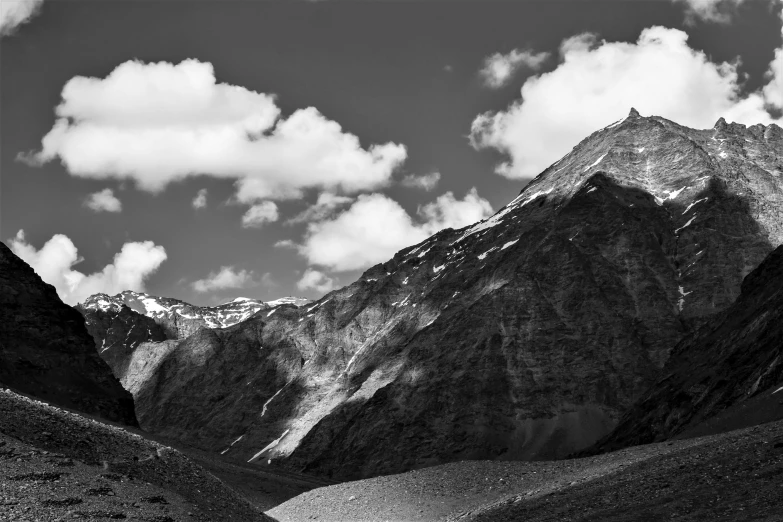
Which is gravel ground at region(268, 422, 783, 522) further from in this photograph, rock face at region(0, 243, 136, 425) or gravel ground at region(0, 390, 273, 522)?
rock face at region(0, 243, 136, 425)

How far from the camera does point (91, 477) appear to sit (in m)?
39.9

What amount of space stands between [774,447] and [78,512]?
33.1 metres

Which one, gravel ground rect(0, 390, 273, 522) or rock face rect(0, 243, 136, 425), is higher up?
rock face rect(0, 243, 136, 425)

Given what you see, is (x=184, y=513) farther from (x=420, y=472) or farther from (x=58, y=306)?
(x=58, y=306)

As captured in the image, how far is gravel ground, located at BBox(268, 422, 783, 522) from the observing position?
129 feet

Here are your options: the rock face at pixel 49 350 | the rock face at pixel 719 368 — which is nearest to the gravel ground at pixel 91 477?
the rock face at pixel 719 368

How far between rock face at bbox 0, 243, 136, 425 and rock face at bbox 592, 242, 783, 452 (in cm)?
9766

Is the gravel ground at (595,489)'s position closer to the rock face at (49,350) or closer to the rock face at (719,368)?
the rock face at (719,368)

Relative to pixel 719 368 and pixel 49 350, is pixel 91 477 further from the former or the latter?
pixel 49 350

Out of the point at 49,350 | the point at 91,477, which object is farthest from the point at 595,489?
the point at 49,350

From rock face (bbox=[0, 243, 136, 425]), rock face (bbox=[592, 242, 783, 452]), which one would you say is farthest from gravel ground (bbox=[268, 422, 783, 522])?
rock face (bbox=[0, 243, 136, 425])

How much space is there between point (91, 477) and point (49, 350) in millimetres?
138575

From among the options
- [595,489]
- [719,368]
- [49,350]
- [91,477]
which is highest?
[49,350]

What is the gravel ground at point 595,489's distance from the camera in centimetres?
3923
